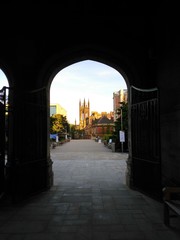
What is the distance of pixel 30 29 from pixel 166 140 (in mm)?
4921

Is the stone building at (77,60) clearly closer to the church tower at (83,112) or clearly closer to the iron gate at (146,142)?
the iron gate at (146,142)

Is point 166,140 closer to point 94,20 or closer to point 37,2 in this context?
point 94,20

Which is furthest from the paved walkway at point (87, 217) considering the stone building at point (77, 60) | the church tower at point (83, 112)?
the church tower at point (83, 112)

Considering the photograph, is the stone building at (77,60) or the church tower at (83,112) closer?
the stone building at (77,60)

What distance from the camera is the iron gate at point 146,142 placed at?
18.5 feet

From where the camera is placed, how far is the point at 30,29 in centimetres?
657

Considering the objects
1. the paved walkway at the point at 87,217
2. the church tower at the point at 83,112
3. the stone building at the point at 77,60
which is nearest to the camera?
the paved walkway at the point at 87,217

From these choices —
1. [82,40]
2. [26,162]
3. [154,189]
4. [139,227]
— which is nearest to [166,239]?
[139,227]

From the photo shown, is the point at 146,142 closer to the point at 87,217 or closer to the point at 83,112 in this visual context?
the point at 87,217

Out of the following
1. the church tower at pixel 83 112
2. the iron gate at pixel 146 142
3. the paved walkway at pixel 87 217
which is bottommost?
the paved walkway at pixel 87 217

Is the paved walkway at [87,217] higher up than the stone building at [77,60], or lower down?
lower down

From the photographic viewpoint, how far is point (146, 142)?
20.1 feet

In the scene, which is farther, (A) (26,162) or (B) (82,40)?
(B) (82,40)

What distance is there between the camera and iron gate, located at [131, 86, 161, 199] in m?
5.65
